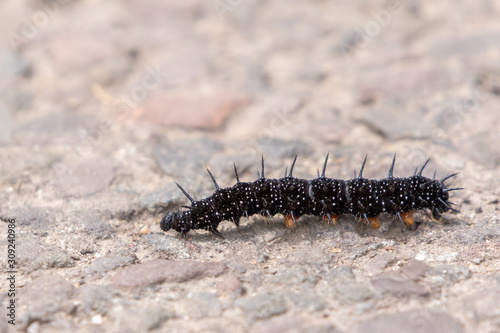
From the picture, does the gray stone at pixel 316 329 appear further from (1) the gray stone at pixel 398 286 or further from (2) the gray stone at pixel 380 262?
(2) the gray stone at pixel 380 262

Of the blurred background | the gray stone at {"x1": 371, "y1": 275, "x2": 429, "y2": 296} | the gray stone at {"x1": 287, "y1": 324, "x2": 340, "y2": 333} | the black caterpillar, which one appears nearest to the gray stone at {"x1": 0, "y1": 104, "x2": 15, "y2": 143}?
the blurred background

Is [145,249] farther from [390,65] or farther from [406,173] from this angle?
[390,65]

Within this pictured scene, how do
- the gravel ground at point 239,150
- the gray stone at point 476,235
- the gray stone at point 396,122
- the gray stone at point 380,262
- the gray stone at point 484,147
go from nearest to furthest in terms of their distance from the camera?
the gravel ground at point 239,150 < the gray stone at point 380,262 < the gray stone at point 476,235 < the gray stone at point 484,147 < the gray stone at point 396,122

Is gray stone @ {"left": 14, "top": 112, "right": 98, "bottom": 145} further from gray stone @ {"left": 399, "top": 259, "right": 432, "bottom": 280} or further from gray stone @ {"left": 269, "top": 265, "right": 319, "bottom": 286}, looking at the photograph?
gray stone @ {"left": 399, "top": 259, "right": 432, "bottom": 280}

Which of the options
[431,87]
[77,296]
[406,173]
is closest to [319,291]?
[77,296]

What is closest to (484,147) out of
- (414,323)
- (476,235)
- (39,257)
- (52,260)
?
(476,235)

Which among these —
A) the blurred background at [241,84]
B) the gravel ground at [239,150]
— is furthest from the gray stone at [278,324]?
the blurred background at [241,84]
